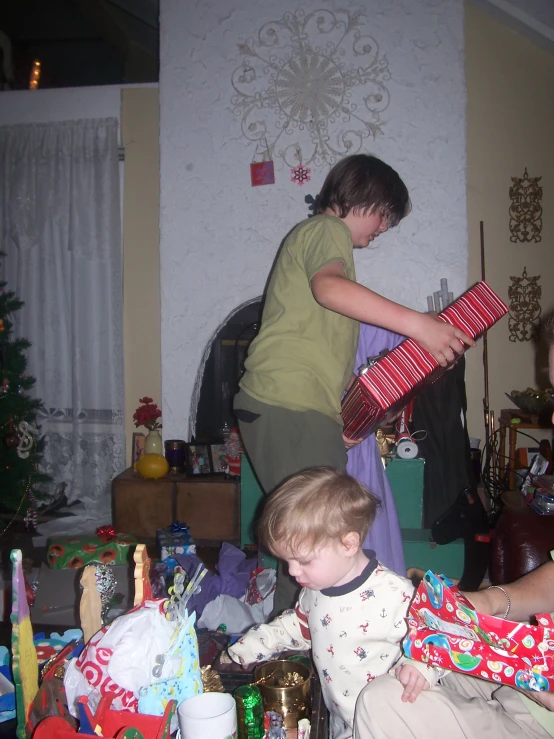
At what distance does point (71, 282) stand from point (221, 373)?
3.50 ft

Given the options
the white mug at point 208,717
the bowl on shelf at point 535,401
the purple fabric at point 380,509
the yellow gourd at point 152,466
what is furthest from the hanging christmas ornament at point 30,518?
the bowl on shelf at point 535,401

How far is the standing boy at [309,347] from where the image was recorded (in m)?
1.34

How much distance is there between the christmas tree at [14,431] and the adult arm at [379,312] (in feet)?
7.53

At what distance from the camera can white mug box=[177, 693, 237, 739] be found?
874 millimetres

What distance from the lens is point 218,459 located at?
10.5 feet

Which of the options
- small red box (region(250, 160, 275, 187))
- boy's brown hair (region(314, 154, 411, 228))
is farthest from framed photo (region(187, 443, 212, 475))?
boy's brown hair (region(314, 154, 411, 228))

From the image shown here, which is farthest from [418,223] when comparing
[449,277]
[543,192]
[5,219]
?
[5,219]

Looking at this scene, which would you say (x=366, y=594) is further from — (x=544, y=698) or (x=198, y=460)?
(x=198, y=460)

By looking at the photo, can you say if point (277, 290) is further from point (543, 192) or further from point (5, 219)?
point (5, 219)

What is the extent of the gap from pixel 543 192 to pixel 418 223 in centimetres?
79

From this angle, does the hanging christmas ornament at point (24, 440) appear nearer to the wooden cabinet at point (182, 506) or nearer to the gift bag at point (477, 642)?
the wooden cabinet at point (182, 506)

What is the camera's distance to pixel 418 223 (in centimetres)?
327

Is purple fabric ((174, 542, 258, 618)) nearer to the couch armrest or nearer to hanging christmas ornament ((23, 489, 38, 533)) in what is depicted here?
the couch armrest

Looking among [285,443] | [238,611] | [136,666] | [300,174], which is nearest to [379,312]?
[285,443]
